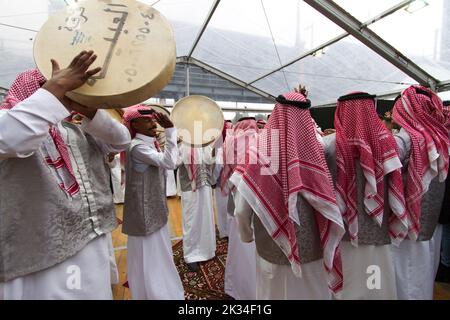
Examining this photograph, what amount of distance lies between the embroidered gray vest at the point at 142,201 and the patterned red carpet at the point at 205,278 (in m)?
0.92

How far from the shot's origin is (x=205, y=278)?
→ 9.46ft

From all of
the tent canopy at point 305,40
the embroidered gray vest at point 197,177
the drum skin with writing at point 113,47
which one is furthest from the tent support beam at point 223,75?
the drum skin with writing at point 113,47

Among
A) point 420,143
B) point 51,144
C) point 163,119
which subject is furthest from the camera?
point 163,119

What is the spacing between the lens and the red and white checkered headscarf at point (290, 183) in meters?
1.25

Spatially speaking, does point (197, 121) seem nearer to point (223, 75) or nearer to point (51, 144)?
point (51, 144)

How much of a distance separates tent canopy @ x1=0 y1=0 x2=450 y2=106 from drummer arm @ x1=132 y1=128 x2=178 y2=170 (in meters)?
3.35

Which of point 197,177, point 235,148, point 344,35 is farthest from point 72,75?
point 344,35

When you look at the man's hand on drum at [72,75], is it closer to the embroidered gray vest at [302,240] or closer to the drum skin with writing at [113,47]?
the drum skin with writing at [113,47]

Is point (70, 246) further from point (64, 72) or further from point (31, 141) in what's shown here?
point (64, 72)

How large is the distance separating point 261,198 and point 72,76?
907mm

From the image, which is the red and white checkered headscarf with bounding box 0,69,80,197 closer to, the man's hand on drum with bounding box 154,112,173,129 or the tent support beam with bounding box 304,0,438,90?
the man's hand on drum with bounding box 154,112,173,129

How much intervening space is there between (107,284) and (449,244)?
3048 mm

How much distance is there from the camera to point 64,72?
894 mm
